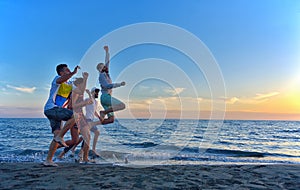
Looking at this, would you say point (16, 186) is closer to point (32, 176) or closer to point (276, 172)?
point (32, 176)

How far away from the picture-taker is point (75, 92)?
5.59 m

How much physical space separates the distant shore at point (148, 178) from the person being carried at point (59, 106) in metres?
0.65

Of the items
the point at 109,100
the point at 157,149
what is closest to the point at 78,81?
the point at 109,100

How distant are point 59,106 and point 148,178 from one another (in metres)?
2.14

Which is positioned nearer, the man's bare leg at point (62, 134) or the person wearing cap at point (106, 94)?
the man's bare leg at point (62, 134)

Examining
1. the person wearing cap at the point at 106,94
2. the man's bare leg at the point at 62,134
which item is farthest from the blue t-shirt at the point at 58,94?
the person wearing cap at the point at 106,94

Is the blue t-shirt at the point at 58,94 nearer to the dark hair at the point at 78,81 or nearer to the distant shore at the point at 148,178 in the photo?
the dark hair at the point at 78,81

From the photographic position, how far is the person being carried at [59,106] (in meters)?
4.86

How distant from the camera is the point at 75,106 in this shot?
5551 mm

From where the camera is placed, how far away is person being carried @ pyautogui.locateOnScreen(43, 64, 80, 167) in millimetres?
4863

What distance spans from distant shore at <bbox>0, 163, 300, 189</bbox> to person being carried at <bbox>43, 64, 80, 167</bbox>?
2.13 ft

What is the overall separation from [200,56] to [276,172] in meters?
2.92

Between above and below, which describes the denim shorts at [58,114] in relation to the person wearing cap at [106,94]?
below

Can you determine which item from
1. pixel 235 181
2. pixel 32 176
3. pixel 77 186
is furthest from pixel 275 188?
pixel 32 176
